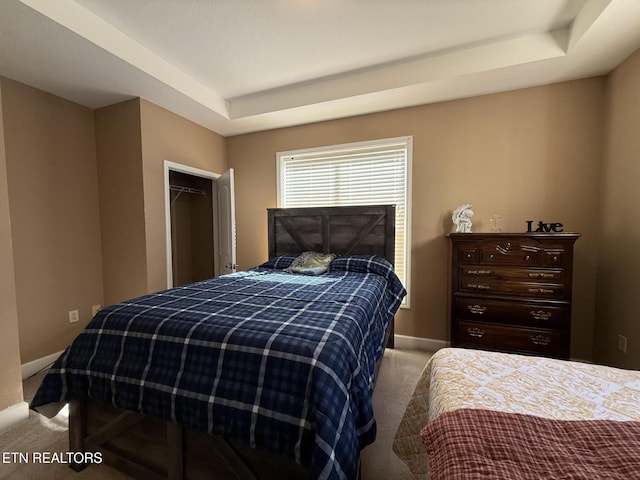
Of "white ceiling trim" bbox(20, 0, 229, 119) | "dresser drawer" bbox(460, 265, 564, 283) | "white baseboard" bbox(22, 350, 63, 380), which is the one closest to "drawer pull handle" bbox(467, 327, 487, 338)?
"dresser drawer" bbox(460, 265, 564, 283)

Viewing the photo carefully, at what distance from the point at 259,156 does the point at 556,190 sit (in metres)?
3.36

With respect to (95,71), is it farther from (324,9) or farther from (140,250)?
(324,9)

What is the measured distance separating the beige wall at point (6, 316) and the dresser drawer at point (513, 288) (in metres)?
3.50

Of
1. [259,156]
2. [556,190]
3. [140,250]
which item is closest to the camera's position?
[556,190]

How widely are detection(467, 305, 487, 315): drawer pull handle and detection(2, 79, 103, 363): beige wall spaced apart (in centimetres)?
384

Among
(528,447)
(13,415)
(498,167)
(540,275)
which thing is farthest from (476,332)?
(13,415)

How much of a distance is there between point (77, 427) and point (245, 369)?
119 centimetres

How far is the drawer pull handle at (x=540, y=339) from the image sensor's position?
2.25 metres

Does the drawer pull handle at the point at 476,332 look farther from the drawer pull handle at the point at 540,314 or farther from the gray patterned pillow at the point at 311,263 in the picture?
the gray patterned pillow at the point at 311,263

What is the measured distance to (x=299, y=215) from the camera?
3395mm

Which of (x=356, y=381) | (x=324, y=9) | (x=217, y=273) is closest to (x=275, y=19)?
(x=324, y=9)

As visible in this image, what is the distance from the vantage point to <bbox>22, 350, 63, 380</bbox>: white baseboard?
96.3 inches

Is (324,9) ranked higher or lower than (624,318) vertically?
higher

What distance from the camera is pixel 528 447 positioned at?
678 mm
